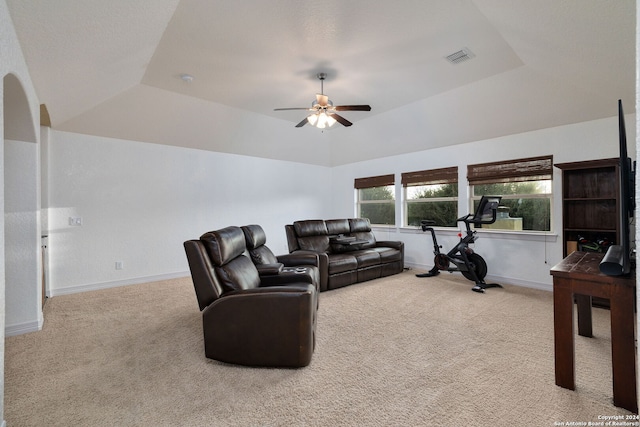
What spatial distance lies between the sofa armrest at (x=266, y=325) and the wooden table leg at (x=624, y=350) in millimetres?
1924

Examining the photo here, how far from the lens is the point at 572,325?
1.91m

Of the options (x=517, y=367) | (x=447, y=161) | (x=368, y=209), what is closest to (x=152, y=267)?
(x=368, y=209)

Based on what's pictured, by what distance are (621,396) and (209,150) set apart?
5977 mm

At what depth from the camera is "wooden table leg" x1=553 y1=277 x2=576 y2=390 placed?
1.91 metres

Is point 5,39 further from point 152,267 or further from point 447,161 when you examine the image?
point 447,161

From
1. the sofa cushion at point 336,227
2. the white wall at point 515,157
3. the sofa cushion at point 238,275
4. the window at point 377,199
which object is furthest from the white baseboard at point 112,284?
the white wall at point 515,157

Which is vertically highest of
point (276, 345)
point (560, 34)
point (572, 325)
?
point (560, 34)

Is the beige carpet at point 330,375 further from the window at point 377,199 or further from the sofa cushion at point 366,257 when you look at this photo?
the window at point 377,199

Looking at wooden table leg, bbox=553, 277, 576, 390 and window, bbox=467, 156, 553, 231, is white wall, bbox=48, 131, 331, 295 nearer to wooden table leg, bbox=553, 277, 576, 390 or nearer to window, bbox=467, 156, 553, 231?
window, bbox=467, 156, 553, 231

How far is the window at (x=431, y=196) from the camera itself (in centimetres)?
549

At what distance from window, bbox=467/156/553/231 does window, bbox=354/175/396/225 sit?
1.77 m

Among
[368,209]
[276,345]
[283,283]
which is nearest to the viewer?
[276,345]

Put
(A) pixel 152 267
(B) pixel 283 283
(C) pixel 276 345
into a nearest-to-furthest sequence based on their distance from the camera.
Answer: (C) pixel 276 345 < (B) pixel 283 283 < (A) pixel 152 267

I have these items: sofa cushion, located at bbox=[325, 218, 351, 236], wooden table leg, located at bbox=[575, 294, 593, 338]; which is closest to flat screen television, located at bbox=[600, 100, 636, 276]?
wooden table leg, located at bbox=[575, 294, 593, 338]
